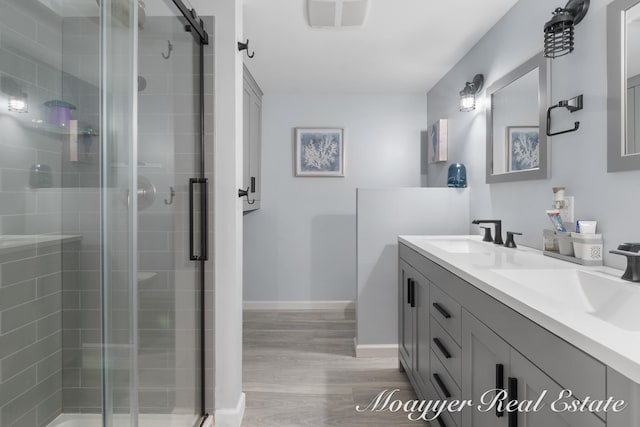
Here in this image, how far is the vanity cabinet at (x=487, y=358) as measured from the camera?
76 cm

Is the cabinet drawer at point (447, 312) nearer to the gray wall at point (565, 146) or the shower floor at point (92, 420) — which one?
the gray wall at point (565, 146)

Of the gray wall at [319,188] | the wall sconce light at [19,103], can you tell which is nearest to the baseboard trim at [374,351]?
the gray wall at [319,188]

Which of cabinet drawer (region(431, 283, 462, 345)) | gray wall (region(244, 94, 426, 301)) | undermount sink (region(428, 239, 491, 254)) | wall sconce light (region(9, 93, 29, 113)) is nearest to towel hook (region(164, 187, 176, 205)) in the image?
wall sconce light (region(9, 93, 29, 113))

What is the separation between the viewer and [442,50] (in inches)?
108

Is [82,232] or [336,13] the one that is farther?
[336,13]

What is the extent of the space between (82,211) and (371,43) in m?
2.24

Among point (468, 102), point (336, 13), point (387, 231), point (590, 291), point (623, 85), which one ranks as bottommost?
point (590, 291)

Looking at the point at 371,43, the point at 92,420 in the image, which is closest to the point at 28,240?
the point at 92,420

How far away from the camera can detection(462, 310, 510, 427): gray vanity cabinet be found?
106 centimetres

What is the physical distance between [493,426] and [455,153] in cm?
230

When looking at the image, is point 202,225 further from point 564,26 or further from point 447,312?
point 564,26

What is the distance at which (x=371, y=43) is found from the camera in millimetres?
2629

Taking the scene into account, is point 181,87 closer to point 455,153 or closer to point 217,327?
point 217,327

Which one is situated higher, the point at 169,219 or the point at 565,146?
the point at 565,146
